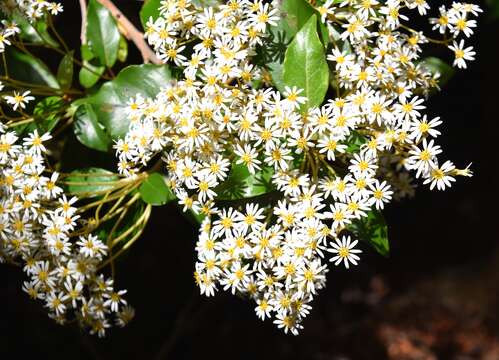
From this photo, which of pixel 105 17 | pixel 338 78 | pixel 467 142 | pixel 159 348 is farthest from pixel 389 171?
pixel 467 142

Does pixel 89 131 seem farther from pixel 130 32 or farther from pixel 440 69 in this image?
pixel 440 69

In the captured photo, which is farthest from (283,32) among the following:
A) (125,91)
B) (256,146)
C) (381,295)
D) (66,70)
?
(381,295)

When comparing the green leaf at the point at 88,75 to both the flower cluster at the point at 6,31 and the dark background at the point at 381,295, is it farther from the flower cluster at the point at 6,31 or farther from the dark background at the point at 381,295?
the dark background at the point at 381,295

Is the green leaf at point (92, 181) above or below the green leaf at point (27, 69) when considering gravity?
below

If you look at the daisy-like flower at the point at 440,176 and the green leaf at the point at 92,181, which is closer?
the daisy-like flower at the point at 440,176

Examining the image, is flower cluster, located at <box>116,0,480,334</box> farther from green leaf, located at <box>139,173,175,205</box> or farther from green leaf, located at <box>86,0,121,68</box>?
green leaf, located at <box>86,0,121,68</box>

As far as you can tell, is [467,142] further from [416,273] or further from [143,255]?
[143,255]

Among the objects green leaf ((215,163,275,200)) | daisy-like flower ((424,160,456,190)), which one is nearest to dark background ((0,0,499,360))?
green leaf ((215,163,275,200))

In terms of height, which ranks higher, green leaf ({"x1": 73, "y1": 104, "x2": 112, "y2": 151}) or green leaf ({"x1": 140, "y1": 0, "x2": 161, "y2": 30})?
green leaf ({"x1": 140, "y1": 0, "x2": 161, "y2": 30})

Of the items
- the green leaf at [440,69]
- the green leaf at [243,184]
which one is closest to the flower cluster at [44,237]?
the green leaf at [243,184]
